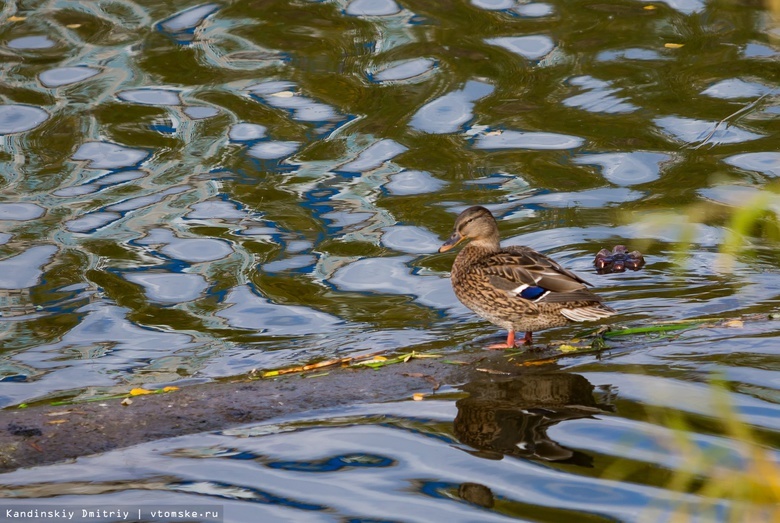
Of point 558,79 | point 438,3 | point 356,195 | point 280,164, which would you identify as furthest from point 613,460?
point 438,3

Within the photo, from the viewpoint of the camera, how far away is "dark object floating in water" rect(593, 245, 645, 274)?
8062 mm

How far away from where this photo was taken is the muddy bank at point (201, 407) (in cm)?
532

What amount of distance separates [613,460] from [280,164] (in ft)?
20.6

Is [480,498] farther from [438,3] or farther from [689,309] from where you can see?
[438,3]

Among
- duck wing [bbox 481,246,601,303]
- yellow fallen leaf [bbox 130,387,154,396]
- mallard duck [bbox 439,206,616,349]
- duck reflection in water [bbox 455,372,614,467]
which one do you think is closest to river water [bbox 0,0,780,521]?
duck reflection in water [bbox 455,372,614,467]

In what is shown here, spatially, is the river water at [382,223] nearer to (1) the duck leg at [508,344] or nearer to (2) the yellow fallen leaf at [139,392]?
(1) the duck leg at [508,344]

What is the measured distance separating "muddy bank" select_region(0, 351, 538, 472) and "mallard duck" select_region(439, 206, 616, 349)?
57 cm

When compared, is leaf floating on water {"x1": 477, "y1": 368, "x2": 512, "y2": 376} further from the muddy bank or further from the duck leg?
the duck leg

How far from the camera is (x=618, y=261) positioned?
8.10 m

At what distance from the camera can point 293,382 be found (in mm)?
6023

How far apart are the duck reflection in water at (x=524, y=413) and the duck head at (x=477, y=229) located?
1.81 m

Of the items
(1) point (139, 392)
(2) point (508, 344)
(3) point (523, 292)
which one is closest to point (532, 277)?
(3) point (523, 292)

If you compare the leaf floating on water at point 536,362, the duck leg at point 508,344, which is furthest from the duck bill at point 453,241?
the leaf floating on water at point 536,362

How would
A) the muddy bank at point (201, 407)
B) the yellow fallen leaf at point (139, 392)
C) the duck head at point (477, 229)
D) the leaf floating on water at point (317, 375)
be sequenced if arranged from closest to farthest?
1. the muddy bank at point (201, 407)
2. the yellow fallen leaf at point (139, 392)
3. the leaf floating on water at point (317, 375)
4. the duck head at point (477, 229)
